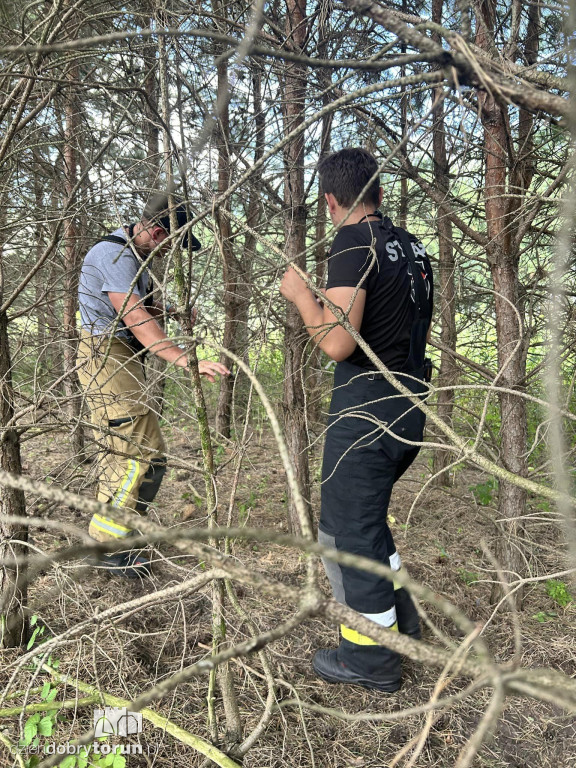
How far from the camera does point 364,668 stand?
2.24 meters

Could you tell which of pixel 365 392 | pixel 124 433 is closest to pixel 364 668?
pixel 365 392

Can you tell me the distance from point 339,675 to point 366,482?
2.88ft

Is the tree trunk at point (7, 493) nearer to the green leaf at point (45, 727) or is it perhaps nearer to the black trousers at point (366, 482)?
the green leaf at point (45, 727)

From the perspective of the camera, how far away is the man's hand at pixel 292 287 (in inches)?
87.1

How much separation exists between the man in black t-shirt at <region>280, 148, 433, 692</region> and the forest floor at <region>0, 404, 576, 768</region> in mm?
212

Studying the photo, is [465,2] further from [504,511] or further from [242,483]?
[242,483]

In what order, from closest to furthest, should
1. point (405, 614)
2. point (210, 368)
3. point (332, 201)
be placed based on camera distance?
point (210, 368), point (332, 201), point (405, 614)

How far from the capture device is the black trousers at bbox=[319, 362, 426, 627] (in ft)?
7.44

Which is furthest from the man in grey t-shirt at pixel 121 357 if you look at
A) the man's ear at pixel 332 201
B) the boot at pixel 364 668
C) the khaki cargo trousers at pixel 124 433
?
the boot at pixel 364 668

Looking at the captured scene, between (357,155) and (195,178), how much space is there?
797 mm

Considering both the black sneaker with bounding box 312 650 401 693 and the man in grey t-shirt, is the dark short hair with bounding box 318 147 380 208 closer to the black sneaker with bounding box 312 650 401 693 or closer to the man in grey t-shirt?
the man in grey t-shirt

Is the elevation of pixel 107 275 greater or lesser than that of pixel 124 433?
greater

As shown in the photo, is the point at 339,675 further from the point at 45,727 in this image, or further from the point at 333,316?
the point at 333,316

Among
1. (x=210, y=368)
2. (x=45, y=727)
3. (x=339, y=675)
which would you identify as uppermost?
(x=210, y=368)
